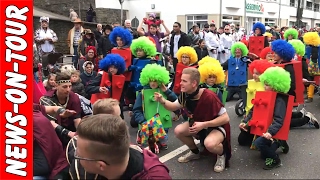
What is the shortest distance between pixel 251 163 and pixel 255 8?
104 ft

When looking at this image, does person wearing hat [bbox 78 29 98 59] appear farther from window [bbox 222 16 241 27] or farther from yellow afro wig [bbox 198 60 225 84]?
window [bbox 222 16 241 27]

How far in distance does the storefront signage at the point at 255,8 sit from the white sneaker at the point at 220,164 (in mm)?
29874

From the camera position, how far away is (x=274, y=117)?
14.2ft

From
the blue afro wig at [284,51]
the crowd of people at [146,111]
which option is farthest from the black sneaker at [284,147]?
the blue afro wig at [284,51]

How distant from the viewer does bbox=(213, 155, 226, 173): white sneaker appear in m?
4.34

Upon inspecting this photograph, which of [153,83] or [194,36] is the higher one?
[194,36]

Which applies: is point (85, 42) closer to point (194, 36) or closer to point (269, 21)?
point (194, 36)

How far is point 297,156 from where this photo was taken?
15.9 feet

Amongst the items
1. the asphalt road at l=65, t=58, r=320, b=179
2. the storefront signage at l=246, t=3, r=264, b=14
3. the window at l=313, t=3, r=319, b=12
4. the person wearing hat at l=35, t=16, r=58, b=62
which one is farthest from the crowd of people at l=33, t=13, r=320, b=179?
the window at l=313, t=3, r=319, b=12

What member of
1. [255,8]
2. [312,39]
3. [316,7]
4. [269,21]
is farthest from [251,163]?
[316,7]

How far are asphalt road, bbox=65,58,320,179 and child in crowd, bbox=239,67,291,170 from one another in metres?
0.15

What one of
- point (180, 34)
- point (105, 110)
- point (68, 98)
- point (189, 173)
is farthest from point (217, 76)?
point (180, 34)

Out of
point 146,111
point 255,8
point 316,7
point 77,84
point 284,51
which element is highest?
point 316,7

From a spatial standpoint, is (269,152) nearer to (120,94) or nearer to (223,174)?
(223,174)
